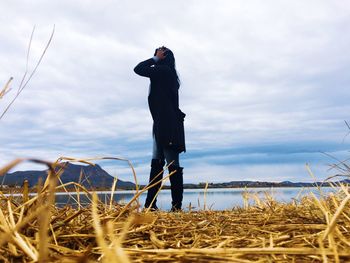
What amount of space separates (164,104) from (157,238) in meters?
3.95

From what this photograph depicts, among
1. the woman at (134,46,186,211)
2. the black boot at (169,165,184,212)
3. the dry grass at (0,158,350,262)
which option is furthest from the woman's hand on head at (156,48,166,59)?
the dry grass at (0,158,350,262)

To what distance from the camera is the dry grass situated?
1.07 metres

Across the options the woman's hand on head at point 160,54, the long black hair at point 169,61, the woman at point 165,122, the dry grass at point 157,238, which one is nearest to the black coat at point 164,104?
the woman at point 165,122

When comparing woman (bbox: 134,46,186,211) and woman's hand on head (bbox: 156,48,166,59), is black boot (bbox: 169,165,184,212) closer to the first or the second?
woman (bbox: 134,46,186,211)

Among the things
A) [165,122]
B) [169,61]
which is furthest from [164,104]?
[169,61]

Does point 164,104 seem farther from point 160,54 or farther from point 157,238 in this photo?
point 157,238

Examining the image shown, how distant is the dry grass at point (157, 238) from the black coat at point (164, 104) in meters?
3.13

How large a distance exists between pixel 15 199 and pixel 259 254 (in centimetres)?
116

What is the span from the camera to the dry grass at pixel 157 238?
1.07 meters

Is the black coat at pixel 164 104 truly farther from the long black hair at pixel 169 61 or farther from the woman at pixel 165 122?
the long black hair at pixel 169 61

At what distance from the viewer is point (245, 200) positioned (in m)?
4.13

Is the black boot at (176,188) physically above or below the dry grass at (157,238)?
above

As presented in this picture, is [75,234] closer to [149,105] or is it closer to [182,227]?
[182,227]

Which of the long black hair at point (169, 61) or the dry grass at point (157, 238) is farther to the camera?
the long black hair at point (169, 61)
